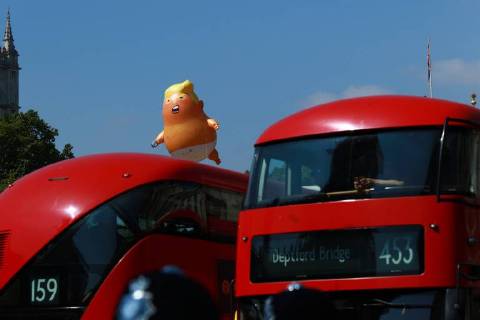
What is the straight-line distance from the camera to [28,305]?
12.6m

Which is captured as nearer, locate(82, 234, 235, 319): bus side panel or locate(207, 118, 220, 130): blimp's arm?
locate(82, 234, 235, 319): bus side panel

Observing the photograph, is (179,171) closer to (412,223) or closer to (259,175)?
(259,175)

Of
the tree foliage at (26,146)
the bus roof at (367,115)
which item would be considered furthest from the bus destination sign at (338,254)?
the tree foliage at (26,146)

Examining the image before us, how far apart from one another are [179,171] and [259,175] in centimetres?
227

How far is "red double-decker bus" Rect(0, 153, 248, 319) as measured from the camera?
12.6 m

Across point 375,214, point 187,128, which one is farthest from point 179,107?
point 375,214

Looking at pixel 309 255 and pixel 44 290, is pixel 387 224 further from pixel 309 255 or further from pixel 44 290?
pixel 44 290

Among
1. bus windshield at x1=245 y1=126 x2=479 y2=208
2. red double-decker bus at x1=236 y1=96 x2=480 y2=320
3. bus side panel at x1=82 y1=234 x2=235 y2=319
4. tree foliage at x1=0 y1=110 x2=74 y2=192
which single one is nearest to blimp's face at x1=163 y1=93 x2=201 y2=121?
bus side panel at x1=82 y1=234 x2=235 y2=319

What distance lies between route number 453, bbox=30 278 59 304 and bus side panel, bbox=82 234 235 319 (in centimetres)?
48

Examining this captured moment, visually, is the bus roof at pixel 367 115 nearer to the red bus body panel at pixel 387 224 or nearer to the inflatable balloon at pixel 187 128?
the red bus body panel at pixel 387 224

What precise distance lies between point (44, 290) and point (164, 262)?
1444 millimetres

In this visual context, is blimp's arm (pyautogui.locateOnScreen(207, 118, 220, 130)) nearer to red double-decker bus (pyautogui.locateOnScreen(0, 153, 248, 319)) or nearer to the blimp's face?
the blimp's face

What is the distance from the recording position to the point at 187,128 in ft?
79.2

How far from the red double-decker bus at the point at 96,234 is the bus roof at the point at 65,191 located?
0.04 ft
